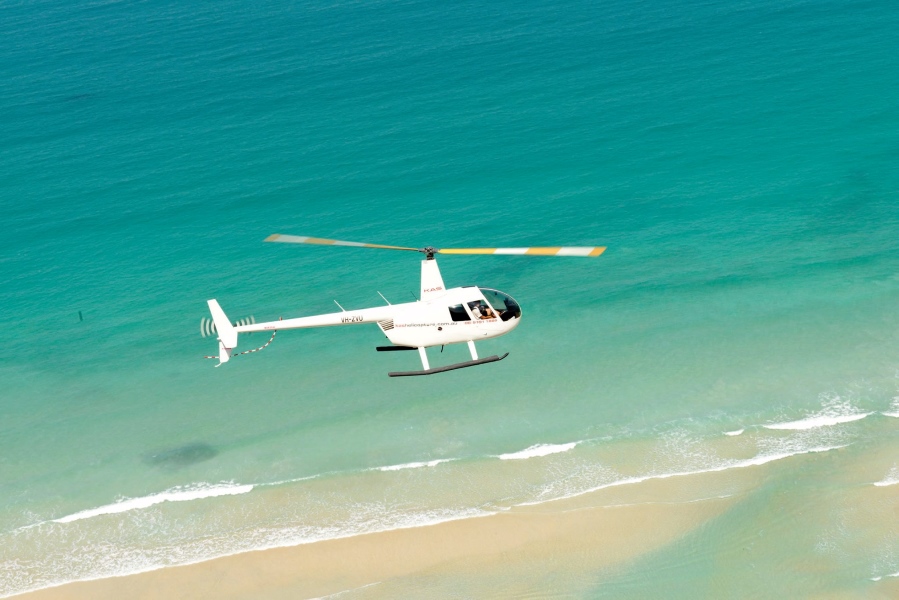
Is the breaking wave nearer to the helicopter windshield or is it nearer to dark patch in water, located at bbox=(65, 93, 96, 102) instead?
the helicopter windshield

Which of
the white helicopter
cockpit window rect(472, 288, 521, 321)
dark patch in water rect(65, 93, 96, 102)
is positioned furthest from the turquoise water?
cockpit window rect(472, 288, 521, 321)

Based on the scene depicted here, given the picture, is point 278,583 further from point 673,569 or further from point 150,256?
point 150,256

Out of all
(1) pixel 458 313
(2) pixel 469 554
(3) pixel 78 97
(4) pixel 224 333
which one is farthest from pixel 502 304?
(3) pixel 78 97

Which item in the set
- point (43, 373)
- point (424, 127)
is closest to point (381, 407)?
point (43, 373)

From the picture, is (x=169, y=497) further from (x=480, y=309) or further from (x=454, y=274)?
(x=454, y=274)

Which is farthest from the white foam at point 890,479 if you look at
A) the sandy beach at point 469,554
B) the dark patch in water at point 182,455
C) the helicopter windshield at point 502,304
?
the dark patch in water at point 182,455
